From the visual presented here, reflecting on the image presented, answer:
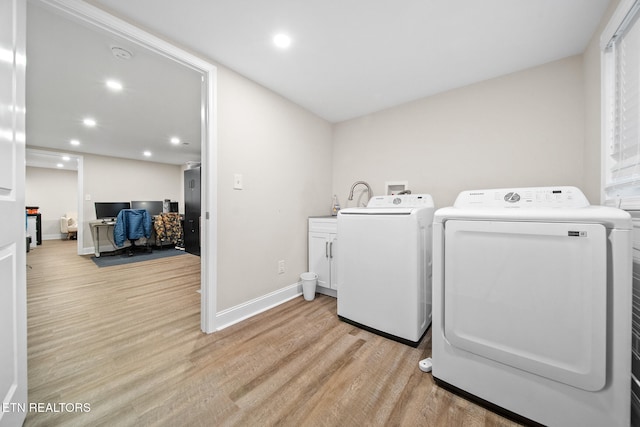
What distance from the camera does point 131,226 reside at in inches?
173

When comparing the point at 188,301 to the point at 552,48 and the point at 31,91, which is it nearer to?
the point at 31,91

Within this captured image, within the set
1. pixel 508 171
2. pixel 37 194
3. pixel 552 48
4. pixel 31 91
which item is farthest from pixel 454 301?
pixel 37 194

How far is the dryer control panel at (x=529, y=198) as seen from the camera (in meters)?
1.31

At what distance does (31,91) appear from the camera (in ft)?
7.39

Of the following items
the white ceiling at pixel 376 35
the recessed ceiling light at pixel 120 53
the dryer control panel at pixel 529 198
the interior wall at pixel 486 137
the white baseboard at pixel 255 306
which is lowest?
the white baseboard at pixel 255 306

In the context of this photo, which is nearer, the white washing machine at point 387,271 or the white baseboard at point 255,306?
the white washing machine at point 387,271

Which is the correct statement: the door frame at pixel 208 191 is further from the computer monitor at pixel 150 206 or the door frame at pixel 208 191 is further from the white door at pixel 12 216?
the computer monitor at pixel 150 206

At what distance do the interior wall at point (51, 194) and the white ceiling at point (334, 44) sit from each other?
6021 mm

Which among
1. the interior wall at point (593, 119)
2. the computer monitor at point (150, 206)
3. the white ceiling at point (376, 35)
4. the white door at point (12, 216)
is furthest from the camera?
the computer monitor at point (150, 206)

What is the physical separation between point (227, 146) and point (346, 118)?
1.58 metres

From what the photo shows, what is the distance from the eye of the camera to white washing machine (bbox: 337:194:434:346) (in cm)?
152

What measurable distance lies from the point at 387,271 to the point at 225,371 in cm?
117

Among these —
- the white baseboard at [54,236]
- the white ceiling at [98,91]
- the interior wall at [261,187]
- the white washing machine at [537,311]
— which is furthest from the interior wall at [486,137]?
the white baseboard at [54,236]

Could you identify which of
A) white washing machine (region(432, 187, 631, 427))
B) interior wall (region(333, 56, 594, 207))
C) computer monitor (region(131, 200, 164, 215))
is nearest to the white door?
white washing machine (region(432, 187, 631, 427))
